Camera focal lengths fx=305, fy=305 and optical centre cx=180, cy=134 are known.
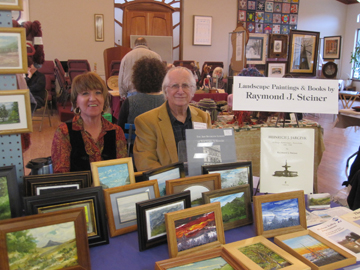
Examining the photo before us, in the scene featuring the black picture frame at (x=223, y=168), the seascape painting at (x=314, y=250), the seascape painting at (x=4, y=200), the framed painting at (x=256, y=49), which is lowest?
the seascape painting at (x=314, y=250)

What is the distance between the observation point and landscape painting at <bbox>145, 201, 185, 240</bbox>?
1.07m

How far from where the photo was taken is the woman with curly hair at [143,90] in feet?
9.37

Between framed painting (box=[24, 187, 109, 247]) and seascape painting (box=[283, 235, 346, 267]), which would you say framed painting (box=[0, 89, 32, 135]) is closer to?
framed painting (box=[24, 187, 109, 247])

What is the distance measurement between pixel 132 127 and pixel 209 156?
136 centimetres

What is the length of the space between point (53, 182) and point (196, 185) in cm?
57

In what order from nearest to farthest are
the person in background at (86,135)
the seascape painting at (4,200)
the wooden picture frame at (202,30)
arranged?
the seascape painting at (4,200) < the person in background at (86,135) < the wooden picture frame at (202,30)

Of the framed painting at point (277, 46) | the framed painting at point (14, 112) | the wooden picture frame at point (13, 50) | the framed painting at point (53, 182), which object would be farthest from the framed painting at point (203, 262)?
the framed painting at point (277, 46)

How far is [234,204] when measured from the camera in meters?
1.25

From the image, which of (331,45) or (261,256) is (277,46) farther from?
(331,45)

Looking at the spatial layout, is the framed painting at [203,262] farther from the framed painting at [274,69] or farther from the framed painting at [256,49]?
the framed painting at [256,49]

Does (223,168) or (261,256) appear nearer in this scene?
(261,256)

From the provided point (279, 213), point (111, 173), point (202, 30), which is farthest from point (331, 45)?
point (111, 173)

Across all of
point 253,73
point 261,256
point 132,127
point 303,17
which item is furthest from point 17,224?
point 303,17

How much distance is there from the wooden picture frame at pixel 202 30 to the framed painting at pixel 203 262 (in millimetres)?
10499
